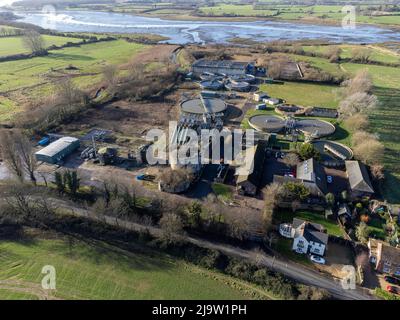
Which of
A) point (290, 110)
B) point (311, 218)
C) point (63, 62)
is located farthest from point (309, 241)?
point (63, 62)

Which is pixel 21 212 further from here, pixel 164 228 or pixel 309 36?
pixel 309 36

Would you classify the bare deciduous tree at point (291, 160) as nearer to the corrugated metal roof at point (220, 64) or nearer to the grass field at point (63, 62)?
the corrugated metal roof at point (220, 64)

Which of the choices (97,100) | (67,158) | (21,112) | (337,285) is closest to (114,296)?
(337,285)

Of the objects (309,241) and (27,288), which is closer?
(27,288)

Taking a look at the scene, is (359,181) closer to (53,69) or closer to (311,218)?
(311,218)

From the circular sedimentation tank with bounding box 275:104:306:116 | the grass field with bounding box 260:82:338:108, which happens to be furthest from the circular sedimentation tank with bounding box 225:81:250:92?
the circular sedimentation tank with bounding box 275:104:306:116

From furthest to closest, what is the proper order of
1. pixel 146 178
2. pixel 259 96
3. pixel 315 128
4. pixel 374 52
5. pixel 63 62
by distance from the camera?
pixel 374 52, pixel 63 62, pixel 259 96, pixel 315 128, pixel 146 178

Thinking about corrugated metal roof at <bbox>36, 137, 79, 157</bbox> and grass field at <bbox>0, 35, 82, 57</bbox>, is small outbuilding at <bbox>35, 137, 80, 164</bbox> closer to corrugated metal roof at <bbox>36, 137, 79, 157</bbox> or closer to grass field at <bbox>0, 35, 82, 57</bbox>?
corrugated metal roof at <bbox>36, 137, 79, 157</bbox>
